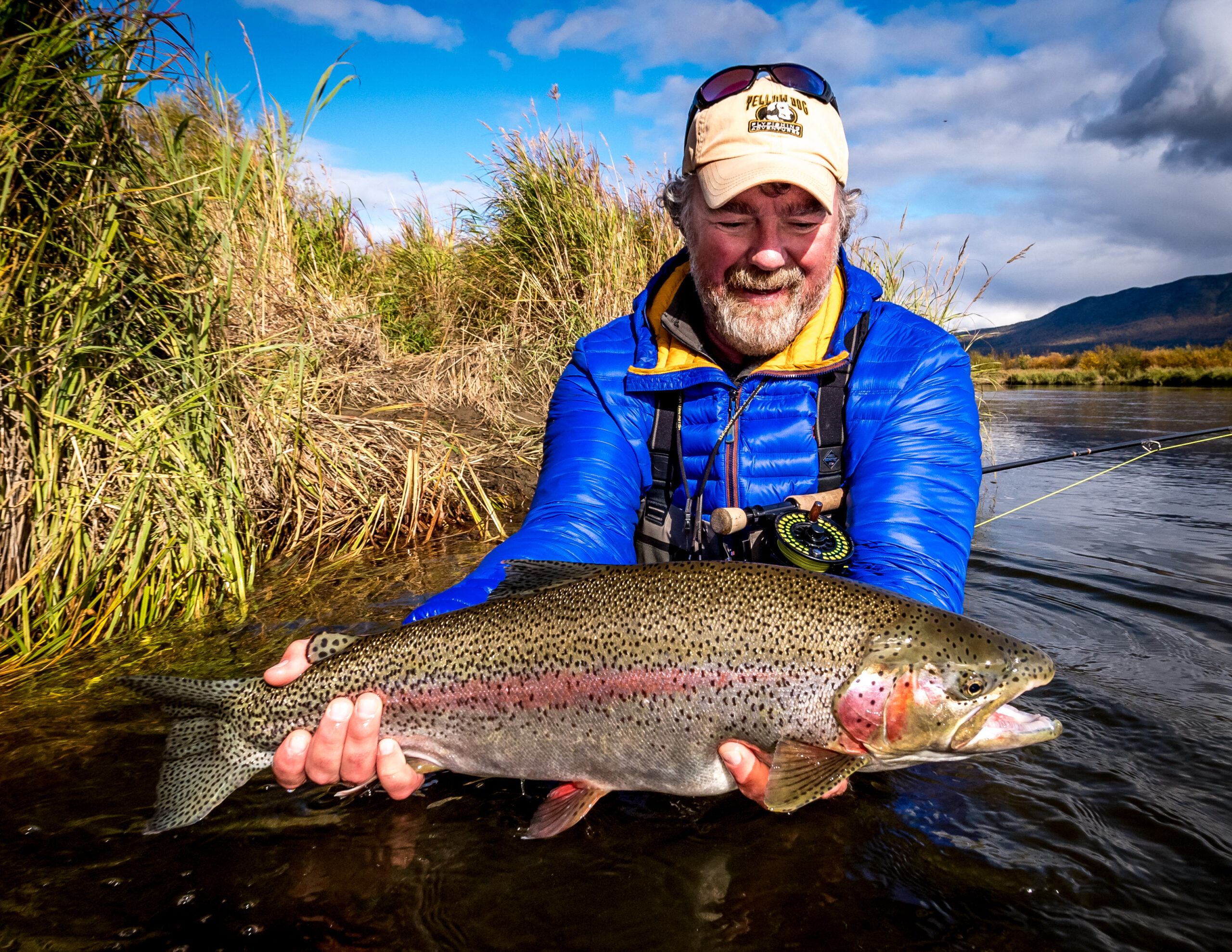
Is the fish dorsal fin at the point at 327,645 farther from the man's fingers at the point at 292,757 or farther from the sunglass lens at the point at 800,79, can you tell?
the sunglass lens at the point at 800,79

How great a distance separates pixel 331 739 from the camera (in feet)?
8.04

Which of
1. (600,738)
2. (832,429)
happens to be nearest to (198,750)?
(600,738)

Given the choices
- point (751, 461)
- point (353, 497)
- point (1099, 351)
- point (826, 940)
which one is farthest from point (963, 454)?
point (1099, 351)

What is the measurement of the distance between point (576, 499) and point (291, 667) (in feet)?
4.27

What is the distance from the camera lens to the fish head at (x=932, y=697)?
220cm

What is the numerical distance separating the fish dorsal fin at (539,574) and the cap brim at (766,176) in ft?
5.79

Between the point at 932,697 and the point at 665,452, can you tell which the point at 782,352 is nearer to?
the point at 665,452

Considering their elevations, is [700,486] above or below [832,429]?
below

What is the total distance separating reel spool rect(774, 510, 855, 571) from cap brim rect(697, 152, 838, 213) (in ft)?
4.56

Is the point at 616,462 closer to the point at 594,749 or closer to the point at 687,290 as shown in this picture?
the point at 687,290

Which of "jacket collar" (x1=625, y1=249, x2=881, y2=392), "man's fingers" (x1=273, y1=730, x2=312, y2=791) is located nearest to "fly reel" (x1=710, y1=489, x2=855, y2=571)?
"jacket collar" (x1=625, y1=249, x2=881, y2=392)

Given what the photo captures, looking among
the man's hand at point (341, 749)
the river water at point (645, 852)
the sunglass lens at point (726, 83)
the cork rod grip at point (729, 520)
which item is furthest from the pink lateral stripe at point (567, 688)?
the sunglass lens at point (726, 83)

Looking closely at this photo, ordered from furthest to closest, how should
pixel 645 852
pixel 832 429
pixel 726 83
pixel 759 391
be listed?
pixel 726 83, pixel 759 391, pixel 832 429, pixel 645 852

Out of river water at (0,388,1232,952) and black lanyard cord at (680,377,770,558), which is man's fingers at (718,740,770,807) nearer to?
river water at (0,388,1232,952)
